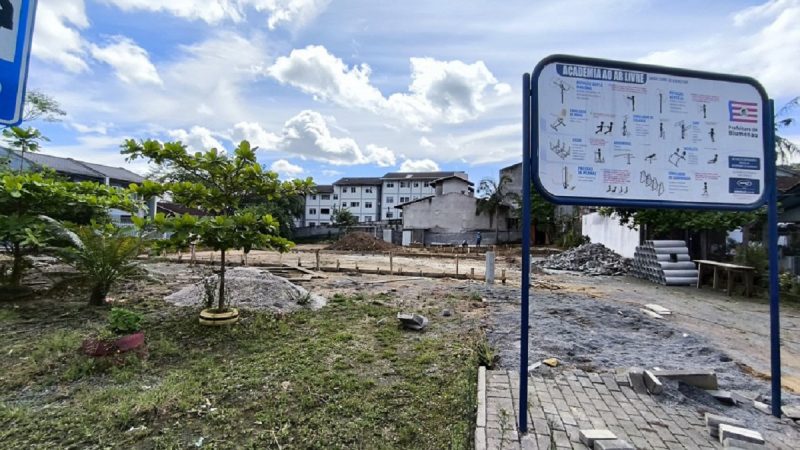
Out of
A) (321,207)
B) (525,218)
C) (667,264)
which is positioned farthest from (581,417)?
(321,207)

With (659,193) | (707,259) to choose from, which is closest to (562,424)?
(659,193)

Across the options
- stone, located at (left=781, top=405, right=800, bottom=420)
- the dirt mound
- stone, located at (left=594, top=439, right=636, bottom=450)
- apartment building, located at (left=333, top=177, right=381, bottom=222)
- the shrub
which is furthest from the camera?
apartment building, located at (left=333, top=177, right=381, bottom=222)

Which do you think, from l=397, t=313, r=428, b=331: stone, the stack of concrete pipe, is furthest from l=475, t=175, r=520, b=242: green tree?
l=397, t=313, r=428, b=331: stone

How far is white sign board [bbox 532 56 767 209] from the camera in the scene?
280 centimetres

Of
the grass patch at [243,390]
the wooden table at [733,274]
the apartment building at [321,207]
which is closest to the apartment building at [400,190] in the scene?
the apartment building at [321,207]

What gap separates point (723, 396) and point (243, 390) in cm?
421

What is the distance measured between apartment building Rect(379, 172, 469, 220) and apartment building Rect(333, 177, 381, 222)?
93 centimetres

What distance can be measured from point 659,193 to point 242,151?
464cm

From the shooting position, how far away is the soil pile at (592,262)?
1363 centimetres

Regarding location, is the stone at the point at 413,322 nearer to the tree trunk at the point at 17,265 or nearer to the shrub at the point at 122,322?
the shrub at the point at 122,322

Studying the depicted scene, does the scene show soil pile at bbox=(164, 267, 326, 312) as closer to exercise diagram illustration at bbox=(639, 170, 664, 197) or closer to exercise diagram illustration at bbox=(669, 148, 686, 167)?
exercise diagram illustration at bbox=(639, 170, 664, 197)

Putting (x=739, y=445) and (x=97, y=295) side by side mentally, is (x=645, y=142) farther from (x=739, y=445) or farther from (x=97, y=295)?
(x=97, y=295)

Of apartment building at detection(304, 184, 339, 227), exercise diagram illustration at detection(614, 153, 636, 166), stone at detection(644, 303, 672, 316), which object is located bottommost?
stone at detection(644, 303, 672, 316)

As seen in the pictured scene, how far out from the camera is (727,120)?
3092 millimetres
